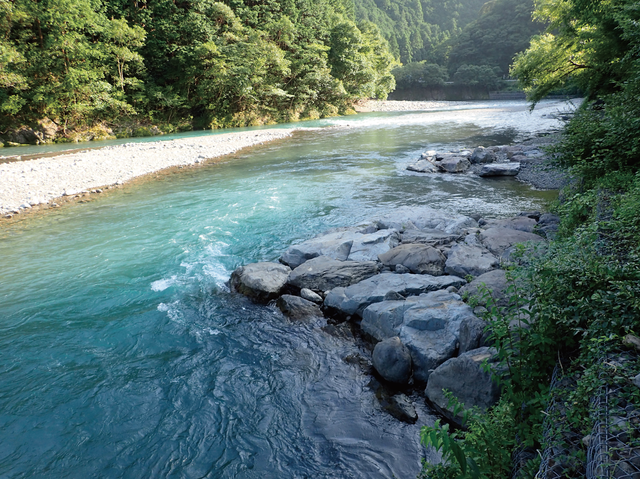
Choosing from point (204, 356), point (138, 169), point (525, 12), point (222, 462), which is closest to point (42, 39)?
point (138, 169)

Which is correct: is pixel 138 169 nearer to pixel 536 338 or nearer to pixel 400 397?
pixel 400 397

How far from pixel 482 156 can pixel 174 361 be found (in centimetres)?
1394

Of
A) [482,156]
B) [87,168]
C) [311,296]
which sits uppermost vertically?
[87,168]

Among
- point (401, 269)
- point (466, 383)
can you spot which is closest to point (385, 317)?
point (466, 383)

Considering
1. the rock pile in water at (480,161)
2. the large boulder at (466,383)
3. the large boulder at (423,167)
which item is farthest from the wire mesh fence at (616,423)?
the large boulder at (423,167)

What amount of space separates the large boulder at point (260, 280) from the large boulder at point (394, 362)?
90.4 inches

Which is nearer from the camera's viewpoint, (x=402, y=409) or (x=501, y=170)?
(x=402, y=409)

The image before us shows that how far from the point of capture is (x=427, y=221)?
8.20 m

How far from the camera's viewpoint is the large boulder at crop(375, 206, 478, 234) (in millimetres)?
7809

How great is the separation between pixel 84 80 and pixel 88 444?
96.4ft

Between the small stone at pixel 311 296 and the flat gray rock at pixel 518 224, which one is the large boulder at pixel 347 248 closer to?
the small stone at pixel 311 296

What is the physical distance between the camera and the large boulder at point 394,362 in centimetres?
406

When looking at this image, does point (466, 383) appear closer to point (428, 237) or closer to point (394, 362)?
point (394, 362)

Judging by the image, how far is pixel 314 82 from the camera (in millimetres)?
41125
